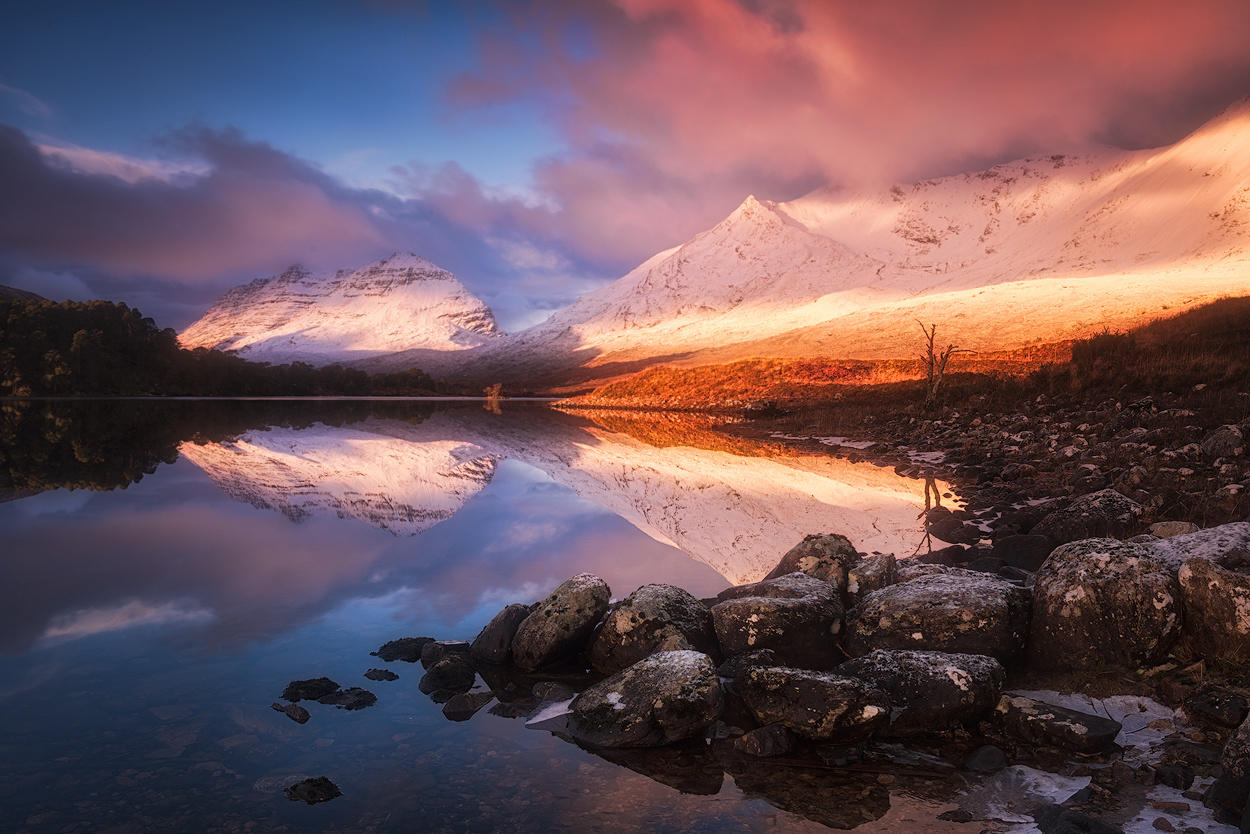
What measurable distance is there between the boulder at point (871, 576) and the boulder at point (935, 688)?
8.00 ft

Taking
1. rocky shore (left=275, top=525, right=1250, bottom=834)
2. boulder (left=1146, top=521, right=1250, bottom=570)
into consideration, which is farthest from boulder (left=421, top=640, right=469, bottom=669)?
boulder (left=1146, top=521, right=1250, bottom=570)

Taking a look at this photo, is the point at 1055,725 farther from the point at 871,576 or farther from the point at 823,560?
the point at 823,560

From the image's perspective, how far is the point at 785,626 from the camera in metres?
8.00

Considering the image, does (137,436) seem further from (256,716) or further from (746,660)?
(746,660)

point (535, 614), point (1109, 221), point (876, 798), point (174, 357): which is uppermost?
point (1109, 221)

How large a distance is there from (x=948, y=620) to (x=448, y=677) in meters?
5.61

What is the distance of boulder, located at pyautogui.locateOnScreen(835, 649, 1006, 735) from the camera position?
637 centimetres

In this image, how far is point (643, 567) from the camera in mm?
11922

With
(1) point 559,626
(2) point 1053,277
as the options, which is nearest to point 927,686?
(1) point 559,626

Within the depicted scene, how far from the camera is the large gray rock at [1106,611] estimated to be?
690 cm

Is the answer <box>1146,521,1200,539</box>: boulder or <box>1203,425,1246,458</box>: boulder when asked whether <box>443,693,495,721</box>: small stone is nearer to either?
<box>1146,521,1200,539</box>: boulder

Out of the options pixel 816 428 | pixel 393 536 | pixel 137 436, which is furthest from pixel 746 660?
pixel 137 436

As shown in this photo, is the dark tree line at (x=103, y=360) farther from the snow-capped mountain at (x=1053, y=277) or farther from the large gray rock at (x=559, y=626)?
the large gray rock at (x=559, y=626)

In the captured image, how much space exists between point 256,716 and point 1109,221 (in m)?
182
